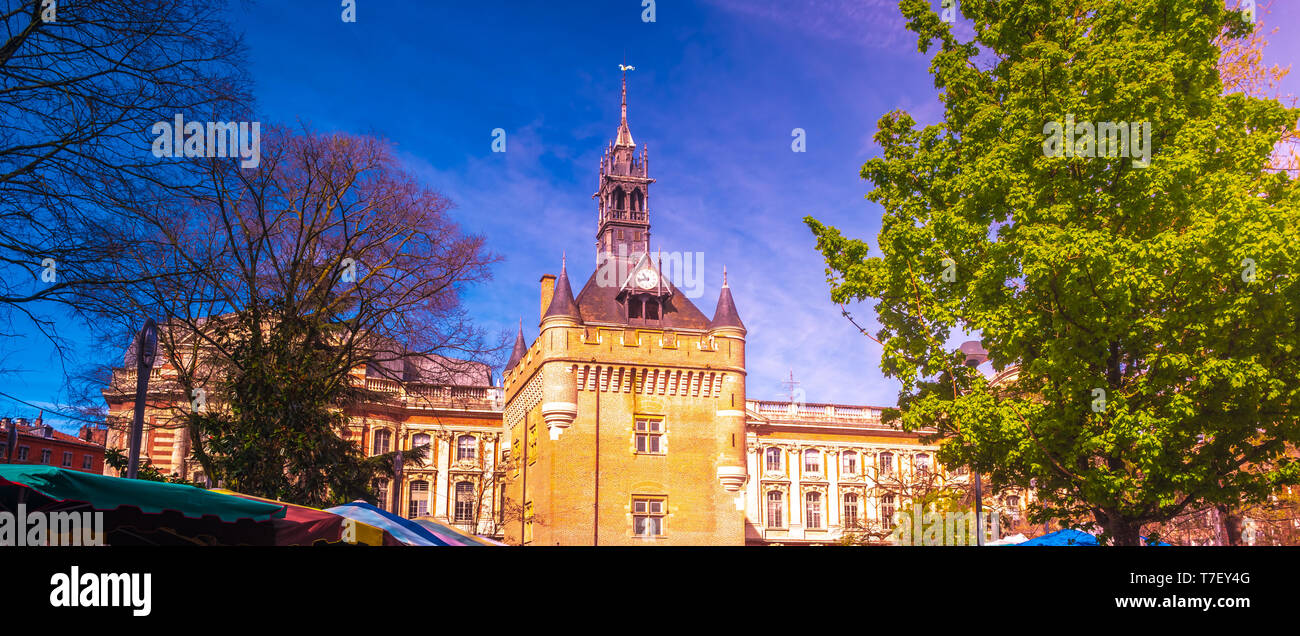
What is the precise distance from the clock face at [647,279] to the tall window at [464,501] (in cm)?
1868

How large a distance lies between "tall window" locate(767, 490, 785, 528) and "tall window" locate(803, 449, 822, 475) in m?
2.59

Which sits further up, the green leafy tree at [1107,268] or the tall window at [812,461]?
the green leafy tree at [1107,268]

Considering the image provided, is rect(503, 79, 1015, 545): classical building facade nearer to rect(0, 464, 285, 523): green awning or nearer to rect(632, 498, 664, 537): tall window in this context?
rect(632, 498, 664, 537): tall window

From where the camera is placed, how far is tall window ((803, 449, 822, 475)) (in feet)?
198

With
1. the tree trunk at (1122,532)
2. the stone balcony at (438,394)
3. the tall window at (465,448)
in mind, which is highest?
Answer: the stone balcony at (438,394)

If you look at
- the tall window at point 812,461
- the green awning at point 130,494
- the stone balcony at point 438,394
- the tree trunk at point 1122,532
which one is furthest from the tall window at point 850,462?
the green awning at point 130,494

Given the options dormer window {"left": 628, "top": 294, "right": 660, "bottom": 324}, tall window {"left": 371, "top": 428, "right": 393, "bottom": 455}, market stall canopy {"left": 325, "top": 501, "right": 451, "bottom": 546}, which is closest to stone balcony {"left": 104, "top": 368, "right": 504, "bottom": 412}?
tall window {"left": 371, "top": 428, "right": 393, "bottom": 455}

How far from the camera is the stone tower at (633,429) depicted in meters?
40.4

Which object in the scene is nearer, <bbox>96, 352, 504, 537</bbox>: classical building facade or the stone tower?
the stone tower

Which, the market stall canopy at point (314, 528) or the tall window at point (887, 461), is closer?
the market stall canopy at point (314, 528)

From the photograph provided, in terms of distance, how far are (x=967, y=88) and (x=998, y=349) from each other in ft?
17.1

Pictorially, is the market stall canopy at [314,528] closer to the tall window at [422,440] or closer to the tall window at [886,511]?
the tall window at [422,440]

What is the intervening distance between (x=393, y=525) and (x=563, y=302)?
28.6 meters

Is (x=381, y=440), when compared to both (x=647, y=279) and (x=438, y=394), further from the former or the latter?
(x=647, y=279)
